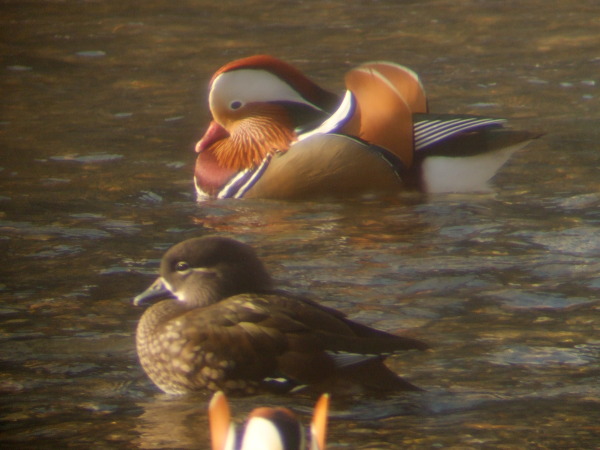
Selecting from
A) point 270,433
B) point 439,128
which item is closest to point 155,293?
point 270,433

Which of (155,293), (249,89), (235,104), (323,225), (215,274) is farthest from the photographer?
(235,104)

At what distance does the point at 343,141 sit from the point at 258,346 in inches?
118

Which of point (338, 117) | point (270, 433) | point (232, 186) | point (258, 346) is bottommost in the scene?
point (232, 186)

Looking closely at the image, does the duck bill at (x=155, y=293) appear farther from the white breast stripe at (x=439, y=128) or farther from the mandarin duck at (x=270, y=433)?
the white breast stripe at (x=439, y=128)

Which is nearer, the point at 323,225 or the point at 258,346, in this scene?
the point at 258,346

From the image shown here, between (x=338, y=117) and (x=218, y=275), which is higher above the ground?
(x=338, y=117)

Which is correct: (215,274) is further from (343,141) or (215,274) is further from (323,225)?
(343,141)

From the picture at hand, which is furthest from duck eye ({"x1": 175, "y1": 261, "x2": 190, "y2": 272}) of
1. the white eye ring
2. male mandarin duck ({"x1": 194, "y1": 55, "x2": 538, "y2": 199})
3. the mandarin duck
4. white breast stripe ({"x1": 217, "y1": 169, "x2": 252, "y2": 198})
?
the white eye ring

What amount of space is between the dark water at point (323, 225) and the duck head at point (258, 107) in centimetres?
31

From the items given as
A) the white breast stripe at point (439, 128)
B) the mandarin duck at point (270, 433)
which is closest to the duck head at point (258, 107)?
the white breast stripe at point (439, 128)

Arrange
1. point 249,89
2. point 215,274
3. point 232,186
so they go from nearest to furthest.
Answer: point 215,274 < point 232,186 < point 249,89

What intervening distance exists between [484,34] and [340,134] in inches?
178

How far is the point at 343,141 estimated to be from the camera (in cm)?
739

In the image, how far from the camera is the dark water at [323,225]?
4582mm
